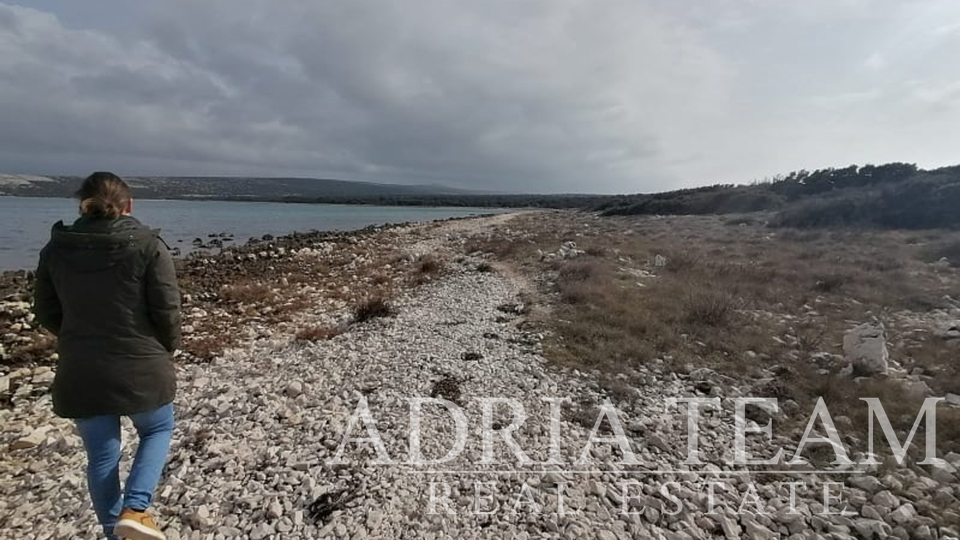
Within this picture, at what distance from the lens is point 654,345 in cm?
825

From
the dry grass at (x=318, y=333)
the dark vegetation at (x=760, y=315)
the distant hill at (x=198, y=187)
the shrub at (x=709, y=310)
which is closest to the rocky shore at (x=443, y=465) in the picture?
the dry grass at (x=318, y=333)

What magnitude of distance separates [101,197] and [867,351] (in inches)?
386

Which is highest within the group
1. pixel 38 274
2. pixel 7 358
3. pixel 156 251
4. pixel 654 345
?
pixel 156 251

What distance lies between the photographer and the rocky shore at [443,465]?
12.9ft

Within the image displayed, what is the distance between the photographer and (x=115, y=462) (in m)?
3.12

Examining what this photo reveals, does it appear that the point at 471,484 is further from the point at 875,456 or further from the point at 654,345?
the point at 654,345

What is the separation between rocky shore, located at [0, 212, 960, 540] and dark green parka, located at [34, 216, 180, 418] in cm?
162

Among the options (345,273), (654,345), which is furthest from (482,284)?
(654,345)

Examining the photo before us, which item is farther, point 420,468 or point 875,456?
point 875,456

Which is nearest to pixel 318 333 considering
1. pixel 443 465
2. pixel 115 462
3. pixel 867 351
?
pixel 443 465

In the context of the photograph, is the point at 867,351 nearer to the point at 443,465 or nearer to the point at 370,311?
the point at 443,465

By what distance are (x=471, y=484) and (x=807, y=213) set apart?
108 ft

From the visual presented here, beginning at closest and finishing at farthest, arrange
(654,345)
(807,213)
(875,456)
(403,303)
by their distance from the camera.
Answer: (875,456) → (654,345) → (403,303) → (807,213)

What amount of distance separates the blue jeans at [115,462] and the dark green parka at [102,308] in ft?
0.56
